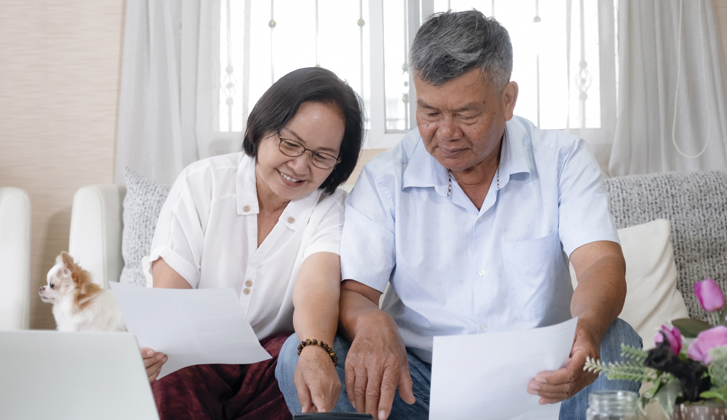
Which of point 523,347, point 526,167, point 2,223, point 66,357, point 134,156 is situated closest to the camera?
point 66,357

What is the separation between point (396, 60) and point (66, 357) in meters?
1.89

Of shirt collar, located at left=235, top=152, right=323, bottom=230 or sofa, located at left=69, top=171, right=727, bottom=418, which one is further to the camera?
sofa, located at left=69, top=171, right=727, bottom=418

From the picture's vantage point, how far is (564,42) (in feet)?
7.41

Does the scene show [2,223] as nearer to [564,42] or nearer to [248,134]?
[248,134]

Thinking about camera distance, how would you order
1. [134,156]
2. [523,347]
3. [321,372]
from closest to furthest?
[523,347] → [321,372] → [134,156]

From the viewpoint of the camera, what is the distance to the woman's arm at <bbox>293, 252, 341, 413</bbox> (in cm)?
98

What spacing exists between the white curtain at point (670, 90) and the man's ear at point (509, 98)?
3.49ft

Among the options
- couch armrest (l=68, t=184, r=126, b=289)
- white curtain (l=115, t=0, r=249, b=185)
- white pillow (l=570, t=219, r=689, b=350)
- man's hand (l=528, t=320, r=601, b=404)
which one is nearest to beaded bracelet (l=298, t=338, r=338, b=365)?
man's hand (l=528, t=320, r=601, b=404)

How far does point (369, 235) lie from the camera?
4.37ft

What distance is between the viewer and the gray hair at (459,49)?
46.8 inches

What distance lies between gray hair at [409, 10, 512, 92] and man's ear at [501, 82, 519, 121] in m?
0.02

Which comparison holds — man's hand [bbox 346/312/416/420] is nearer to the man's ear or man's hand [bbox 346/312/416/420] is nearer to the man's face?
the man's face

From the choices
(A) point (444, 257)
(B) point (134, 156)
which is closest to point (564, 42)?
(A) point (444, 257)

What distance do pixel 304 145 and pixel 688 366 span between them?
0.87m
